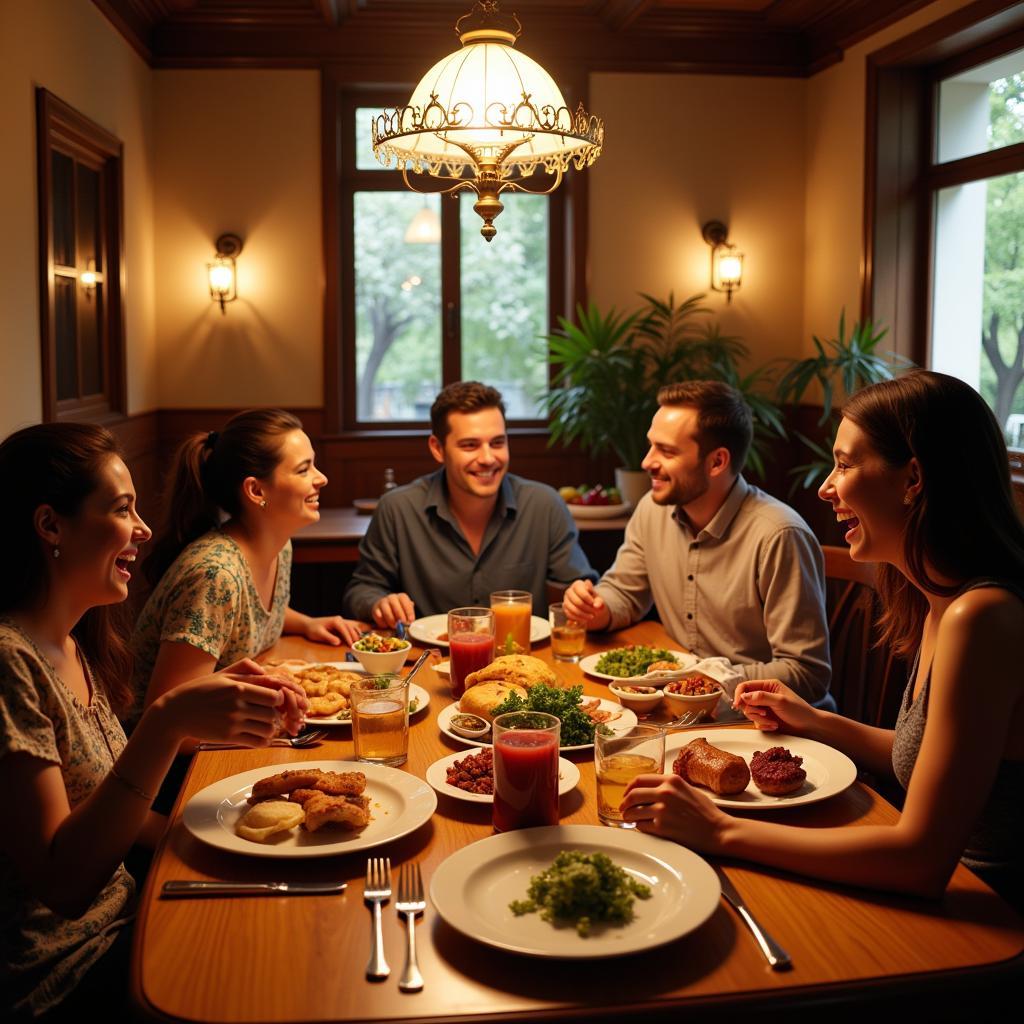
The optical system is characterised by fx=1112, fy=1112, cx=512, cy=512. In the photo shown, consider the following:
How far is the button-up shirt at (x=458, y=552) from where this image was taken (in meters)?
3.31

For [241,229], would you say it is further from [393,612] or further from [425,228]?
[393,612]

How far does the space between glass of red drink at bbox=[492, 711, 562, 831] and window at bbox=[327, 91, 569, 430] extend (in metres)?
4.71

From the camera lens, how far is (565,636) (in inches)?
95.6

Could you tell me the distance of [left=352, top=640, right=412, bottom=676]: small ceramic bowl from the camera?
2.26m

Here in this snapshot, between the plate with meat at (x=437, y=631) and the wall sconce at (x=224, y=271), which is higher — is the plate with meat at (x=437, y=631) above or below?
below

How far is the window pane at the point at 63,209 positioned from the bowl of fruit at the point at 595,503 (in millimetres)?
2376

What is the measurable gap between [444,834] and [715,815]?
1.22ft

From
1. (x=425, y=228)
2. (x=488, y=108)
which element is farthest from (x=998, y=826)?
(x=425, y=228)

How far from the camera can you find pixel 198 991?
1.14m

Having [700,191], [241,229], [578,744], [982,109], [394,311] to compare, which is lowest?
[578,744]

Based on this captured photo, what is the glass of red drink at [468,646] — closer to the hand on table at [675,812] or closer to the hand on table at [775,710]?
the hand on table at [775,710]

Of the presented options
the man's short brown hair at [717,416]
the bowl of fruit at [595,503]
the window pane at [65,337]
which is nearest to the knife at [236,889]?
the man's short brown hair at [717,416]

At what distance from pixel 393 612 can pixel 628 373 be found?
3077 mm

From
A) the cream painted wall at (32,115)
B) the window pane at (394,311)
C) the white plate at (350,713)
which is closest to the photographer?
the white plate at (350,713)
